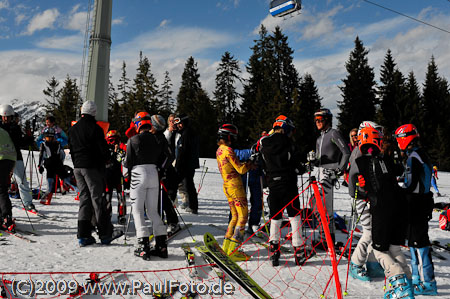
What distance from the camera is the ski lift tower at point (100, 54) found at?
13594 millimetres

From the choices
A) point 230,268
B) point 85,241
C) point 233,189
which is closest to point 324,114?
point 233,189

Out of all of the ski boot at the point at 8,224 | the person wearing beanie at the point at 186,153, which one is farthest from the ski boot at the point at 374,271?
the ski boot at the point at 8,224

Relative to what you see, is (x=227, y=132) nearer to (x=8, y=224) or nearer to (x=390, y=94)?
(x=8, y=224)

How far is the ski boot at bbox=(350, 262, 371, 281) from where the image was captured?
165 inches

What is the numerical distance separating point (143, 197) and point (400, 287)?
328 cm

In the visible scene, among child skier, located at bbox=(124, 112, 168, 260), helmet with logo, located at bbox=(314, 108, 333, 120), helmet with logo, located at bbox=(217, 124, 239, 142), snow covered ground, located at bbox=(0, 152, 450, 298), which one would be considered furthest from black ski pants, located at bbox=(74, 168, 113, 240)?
helmet with logo, located at bbox=(314, 108, 333, 120)

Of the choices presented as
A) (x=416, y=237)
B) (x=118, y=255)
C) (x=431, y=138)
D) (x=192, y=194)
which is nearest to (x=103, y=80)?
(x=192, y=194)

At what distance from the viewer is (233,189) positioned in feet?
16.1

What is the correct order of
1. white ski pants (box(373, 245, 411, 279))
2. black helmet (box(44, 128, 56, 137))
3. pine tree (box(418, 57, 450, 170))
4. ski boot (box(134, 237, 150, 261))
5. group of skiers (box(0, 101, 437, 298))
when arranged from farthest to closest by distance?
1. pine tree (box(418, 57, 450, 170))
2. black helmet (box(44, 128, 56, 137))
3. ski boot (box(134, 237, 150, 261))
4. group of skiers (box(0, 101, 437, 298))
5. white ski pants (box(373, 245, 411, 279))

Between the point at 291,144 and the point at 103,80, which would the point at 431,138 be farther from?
the point at 291,144

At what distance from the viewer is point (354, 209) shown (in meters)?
4.61

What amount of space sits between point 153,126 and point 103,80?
9.36 metres

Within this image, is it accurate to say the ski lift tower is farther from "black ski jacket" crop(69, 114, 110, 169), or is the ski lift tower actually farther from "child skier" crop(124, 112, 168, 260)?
"child skier" crop(124, 112, 168, 260)

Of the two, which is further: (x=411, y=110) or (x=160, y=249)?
(x=411, y=110)
